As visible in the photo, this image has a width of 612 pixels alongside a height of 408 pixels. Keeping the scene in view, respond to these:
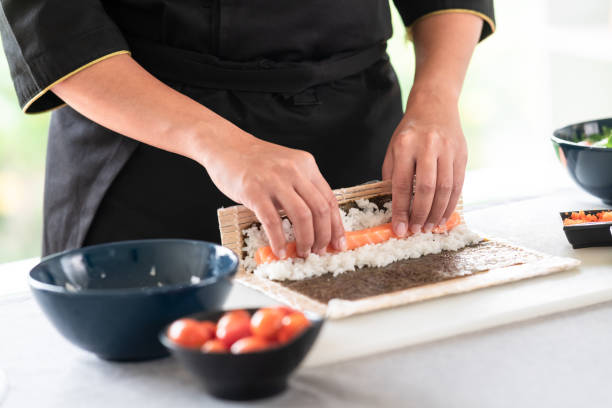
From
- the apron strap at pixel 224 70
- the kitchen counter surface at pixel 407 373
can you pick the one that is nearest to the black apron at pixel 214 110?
the apron strap at pixel 224 70

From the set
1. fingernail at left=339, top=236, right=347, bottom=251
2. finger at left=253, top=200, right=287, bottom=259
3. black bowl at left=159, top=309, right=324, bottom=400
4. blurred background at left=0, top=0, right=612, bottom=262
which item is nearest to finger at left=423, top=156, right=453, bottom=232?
fingernail at left=339, top=236, right=347, bottom=251

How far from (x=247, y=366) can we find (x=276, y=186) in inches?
16.3

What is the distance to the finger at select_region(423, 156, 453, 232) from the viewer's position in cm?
128

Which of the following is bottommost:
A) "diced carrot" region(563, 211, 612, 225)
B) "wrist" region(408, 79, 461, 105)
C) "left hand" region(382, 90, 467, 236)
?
"diced carrot" region(563, 211, 612, 225)

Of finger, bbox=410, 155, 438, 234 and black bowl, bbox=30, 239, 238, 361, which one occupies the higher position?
black bowl, bbox=30, 239, 238, 361

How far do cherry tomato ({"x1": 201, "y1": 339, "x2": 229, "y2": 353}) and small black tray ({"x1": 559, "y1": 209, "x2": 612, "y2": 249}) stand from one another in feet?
2.34

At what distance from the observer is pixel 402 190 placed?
1290mm

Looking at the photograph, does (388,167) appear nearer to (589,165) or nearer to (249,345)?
(589,165)

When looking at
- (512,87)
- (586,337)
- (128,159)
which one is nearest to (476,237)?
(586,337)

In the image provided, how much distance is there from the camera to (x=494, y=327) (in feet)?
3.13

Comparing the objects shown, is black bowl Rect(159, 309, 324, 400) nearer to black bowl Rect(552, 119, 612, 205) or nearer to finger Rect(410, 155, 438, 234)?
finger Rect(410, 155, 438, 234)

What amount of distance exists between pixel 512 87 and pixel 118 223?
191 inches

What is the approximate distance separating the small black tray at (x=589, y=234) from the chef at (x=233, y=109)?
206mm

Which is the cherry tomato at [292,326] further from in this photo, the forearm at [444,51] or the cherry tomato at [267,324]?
the forearm at [444,51]
